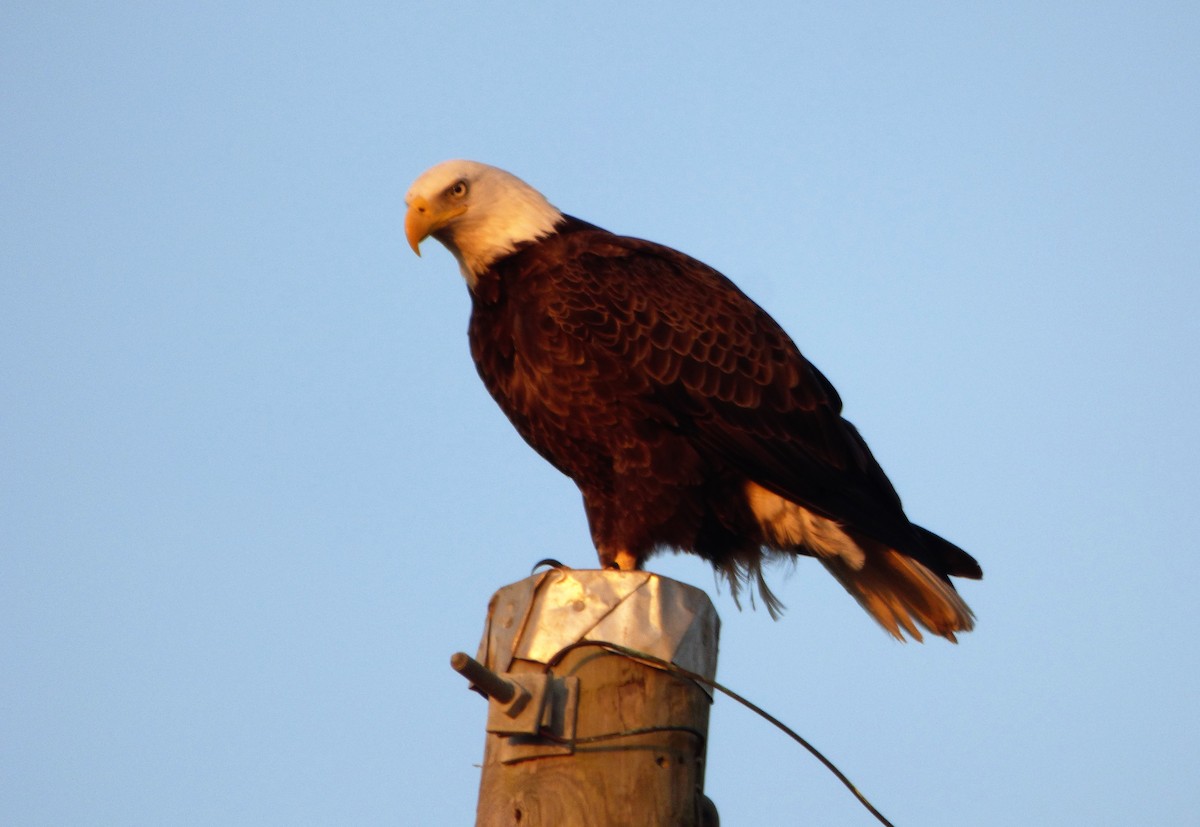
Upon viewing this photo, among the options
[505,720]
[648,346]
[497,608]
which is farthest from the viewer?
[648,346]

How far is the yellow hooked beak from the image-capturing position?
5.18 m

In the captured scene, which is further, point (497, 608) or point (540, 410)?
point (540, 410)

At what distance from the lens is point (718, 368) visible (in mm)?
5004

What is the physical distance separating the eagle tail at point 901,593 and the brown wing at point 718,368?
9cm

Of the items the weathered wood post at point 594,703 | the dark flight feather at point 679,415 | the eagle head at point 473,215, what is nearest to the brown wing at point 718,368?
the dark flight feather at point 679,415

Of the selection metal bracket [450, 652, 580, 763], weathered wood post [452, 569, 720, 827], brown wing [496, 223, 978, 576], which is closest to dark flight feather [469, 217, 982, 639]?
brown wing [496, 223, 978, 576]

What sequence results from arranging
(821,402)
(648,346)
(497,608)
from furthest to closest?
(821,402) → (648,346) → (497,608)

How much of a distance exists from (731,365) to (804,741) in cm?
213

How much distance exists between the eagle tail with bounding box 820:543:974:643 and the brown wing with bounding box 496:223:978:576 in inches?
3.4

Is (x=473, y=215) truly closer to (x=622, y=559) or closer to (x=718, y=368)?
(x=718, y=368)

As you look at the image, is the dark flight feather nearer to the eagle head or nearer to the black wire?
the eagle head

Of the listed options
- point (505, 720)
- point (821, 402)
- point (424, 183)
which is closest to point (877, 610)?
point (821, 402)

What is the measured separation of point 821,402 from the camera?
17.3 feet

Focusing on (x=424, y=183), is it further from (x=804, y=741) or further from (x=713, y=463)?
(x=804, y=741)
